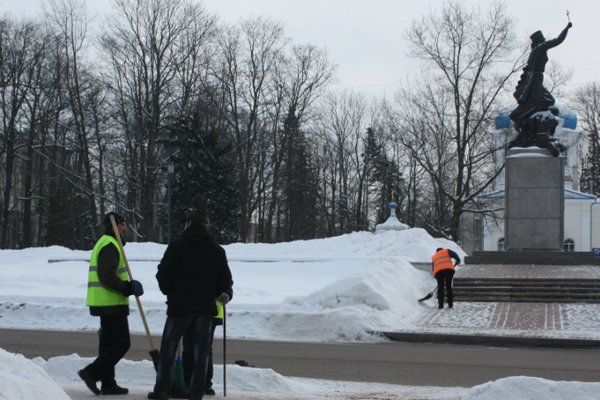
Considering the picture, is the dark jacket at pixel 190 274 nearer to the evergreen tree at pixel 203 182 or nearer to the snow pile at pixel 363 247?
the snow pile at pixel 363 247

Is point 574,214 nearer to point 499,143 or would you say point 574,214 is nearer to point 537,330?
point 499,143

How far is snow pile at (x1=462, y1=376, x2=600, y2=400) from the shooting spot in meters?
4.95

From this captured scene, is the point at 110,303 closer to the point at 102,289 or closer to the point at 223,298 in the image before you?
the point at 102,289

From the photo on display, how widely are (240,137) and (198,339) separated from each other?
41.6 meters

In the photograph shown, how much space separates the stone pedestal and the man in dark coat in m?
20.8

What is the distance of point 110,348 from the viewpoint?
19.2 ft

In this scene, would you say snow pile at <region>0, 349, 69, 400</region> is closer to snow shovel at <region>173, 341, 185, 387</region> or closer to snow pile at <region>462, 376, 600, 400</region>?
snow shovel at <region>173, 341, 185, 387</region>

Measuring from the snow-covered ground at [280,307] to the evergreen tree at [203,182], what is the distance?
11.0 metres

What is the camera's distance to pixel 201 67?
139ft

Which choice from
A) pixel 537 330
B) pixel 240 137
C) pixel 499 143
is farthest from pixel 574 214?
pixel 537 330

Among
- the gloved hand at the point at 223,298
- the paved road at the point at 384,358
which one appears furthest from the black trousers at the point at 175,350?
the paved road at the point at 384,358

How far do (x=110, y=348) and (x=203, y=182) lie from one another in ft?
111

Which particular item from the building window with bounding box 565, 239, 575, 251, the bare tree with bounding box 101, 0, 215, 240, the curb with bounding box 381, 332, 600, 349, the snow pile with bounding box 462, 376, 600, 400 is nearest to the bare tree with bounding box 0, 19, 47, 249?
the bare tree with bounding box 101, 0, 215, 240

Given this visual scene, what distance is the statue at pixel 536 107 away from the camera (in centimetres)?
2477
